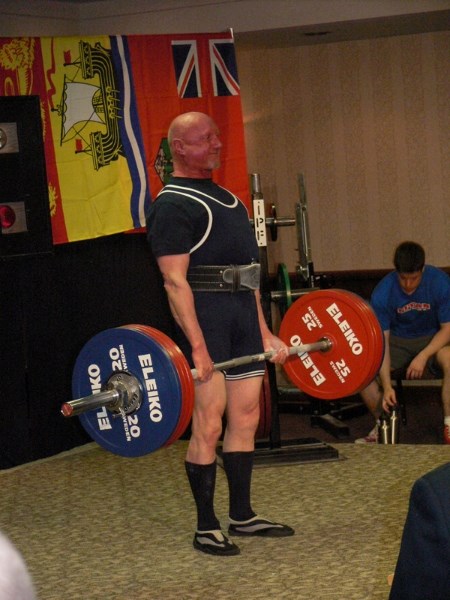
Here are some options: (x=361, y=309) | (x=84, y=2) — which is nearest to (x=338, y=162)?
(x=84, y=2)

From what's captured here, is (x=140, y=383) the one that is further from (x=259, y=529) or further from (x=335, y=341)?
(x=335, y=341)

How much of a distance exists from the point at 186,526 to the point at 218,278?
922 mm

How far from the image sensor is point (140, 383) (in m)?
2.91

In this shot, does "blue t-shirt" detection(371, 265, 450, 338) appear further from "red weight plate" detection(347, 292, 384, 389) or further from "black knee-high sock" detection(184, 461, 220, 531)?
"black knee-high sock" detection(184, 461, 220, 531)

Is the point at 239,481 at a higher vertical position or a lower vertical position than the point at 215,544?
higher

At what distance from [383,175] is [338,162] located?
1.00ft

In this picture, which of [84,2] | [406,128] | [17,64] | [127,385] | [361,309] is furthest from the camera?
[406,128]

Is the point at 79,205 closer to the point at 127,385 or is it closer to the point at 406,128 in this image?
the point at 127,385

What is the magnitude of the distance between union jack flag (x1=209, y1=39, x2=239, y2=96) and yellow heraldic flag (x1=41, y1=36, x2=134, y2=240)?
495 millimetres

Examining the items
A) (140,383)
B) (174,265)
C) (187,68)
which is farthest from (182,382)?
(187,68)

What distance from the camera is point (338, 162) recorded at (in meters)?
6.72

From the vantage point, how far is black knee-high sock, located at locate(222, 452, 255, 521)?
3297mm

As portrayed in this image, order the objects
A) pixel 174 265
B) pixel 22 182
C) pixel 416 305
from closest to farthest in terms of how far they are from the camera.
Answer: pixel 174 265 → pixel 22 182 → pixel 416 305

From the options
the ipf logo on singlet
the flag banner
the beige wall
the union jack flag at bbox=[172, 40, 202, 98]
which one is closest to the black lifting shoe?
the flag banner
